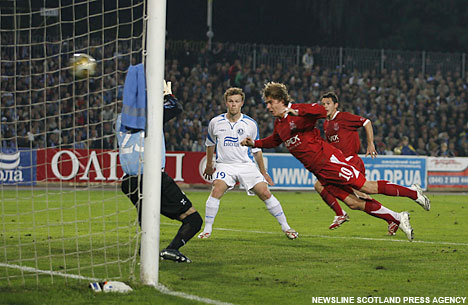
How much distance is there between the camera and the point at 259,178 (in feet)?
38.1

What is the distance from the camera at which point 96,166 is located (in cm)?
2444

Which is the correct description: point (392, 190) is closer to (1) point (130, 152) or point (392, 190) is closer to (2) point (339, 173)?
(2) point (339, 173)

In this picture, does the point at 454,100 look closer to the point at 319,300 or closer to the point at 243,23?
the point at 243,23

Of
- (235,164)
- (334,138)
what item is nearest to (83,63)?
(235,164)

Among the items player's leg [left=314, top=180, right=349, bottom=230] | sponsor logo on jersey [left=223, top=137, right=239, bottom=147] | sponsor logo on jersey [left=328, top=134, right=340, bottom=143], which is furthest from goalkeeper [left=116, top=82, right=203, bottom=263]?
sponsor logo on jersey [left=328, top=134, right=340, bottom=143]

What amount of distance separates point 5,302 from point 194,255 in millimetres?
3487

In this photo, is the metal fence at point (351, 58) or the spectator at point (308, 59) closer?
the metal fence at point (351, 58)

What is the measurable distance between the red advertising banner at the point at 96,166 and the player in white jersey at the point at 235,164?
451 inches

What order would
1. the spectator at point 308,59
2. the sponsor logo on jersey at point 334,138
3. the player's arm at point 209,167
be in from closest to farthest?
the player's arm at point 209,167, the sponsor logo on jersey at point 334,138, the spectator at point 308,59

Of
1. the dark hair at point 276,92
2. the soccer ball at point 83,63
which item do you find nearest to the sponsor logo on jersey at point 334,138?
the dark hair at point 276,92

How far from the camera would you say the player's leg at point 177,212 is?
8.38 meters

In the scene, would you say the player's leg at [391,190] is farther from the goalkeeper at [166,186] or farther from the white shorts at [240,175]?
the goalkeeper at [166,186]

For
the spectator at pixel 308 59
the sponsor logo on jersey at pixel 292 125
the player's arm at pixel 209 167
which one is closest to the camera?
the sponsor logo on jersey at pixel 292 125

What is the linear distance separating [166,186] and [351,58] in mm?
28197
